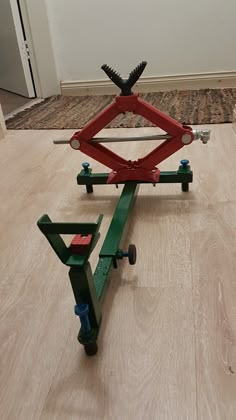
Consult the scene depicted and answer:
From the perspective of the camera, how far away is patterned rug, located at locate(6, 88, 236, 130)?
2078 mm

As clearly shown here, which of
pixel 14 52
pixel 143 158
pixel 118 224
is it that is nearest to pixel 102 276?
Answer: pixel 118 224

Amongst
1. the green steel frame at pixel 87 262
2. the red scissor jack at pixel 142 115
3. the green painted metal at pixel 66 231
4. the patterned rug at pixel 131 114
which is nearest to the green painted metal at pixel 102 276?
the green steel frame at pixel 87 262

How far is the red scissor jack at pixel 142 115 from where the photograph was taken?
1.08 meters

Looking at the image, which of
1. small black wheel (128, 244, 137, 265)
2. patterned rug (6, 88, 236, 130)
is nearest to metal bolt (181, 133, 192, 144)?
small black wheel (128, 244, 137, 265)

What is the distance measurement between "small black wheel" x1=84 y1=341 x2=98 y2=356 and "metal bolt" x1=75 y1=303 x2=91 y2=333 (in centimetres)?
3

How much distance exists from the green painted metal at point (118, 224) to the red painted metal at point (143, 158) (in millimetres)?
49

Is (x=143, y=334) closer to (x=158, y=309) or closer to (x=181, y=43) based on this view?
(x=158, y=309)

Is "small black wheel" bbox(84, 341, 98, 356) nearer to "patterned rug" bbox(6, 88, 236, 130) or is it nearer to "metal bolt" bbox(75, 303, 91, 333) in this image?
"metal bolt" bbox(75, 303, 91, 333)

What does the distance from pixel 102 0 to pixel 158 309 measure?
2.67m

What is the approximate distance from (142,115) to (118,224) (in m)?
0.36

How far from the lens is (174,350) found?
672mm

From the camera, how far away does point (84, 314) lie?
637 millimetres

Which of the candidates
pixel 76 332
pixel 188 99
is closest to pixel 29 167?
pixel 76 332

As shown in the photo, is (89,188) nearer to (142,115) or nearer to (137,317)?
(142,115)
